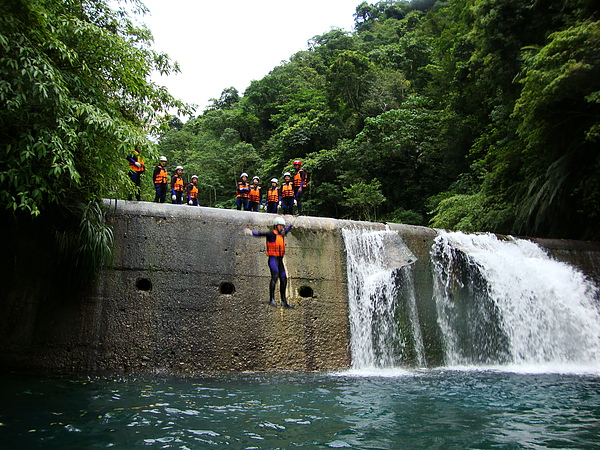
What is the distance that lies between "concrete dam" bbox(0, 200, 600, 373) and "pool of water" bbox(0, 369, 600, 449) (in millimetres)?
516

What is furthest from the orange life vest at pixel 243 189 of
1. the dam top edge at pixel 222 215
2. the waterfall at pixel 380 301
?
the waterfall at pixel 380 301

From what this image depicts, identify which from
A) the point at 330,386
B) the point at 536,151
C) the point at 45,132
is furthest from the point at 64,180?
the point at 536,151

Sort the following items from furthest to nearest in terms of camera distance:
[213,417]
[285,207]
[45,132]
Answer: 1. [285,207]
2. [45,132]
3. [213,417]

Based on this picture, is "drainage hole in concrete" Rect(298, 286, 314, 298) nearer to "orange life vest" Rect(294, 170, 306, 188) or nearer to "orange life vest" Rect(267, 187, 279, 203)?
"orange life vest" Rect(294, 170, 306, 188)

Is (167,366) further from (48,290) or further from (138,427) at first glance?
(138,427)

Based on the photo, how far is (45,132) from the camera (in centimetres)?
495

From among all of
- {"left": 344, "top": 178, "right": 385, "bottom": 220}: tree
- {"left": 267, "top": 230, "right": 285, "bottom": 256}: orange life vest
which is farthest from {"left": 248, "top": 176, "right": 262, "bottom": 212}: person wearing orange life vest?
{"left": 344, "top": 178, "right": 385, "bottom": 220}: tree

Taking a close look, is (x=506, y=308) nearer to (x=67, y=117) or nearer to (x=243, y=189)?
(x=243, y=189)

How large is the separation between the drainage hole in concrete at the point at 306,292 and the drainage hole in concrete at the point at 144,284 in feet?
7.72

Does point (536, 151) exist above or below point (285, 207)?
above

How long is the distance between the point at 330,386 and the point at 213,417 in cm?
209

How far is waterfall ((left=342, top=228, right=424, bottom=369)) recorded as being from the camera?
25.5ft

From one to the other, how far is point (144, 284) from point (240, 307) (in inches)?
57.2

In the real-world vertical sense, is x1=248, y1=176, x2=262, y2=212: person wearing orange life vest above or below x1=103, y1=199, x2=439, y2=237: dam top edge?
above
